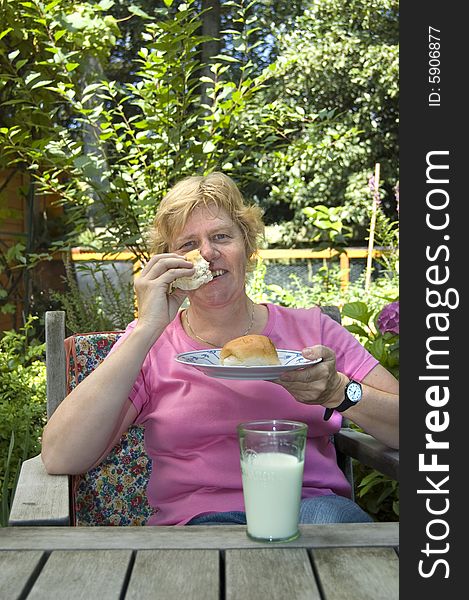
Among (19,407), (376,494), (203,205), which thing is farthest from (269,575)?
(19,407)

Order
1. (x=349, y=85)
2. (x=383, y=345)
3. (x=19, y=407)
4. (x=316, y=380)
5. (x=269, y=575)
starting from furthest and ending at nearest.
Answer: (x=349, y=85)
(x=19, y=407)
(x=383, y=345)
(x=316, y=380)
(x=269, y=575)

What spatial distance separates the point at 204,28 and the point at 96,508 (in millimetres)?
10544

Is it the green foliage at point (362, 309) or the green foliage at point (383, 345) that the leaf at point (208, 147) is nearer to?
the green foliage at point (362, 309)

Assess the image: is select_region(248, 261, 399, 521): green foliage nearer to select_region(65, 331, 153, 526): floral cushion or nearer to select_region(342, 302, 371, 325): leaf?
select_region(342, 302, 371, 325): leaf

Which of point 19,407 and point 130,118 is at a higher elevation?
point 130,118

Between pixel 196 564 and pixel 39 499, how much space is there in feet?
1.44

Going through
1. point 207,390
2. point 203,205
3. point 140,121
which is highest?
point 140,121

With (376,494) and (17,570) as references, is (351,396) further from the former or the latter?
(376,494)

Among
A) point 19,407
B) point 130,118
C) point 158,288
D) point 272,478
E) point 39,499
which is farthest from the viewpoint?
point 130,118

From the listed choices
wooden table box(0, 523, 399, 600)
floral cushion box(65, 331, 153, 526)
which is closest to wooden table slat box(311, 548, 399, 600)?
wooden table box(0, 523, 399, 600)

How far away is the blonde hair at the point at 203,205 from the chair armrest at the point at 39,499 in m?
0.64

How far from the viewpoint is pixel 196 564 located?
107 centimetres

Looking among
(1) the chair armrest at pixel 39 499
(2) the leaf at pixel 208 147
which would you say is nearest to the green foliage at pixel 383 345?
(1) the chair armrest at pixel 39 499

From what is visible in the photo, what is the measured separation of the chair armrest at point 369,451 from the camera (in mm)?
1644
